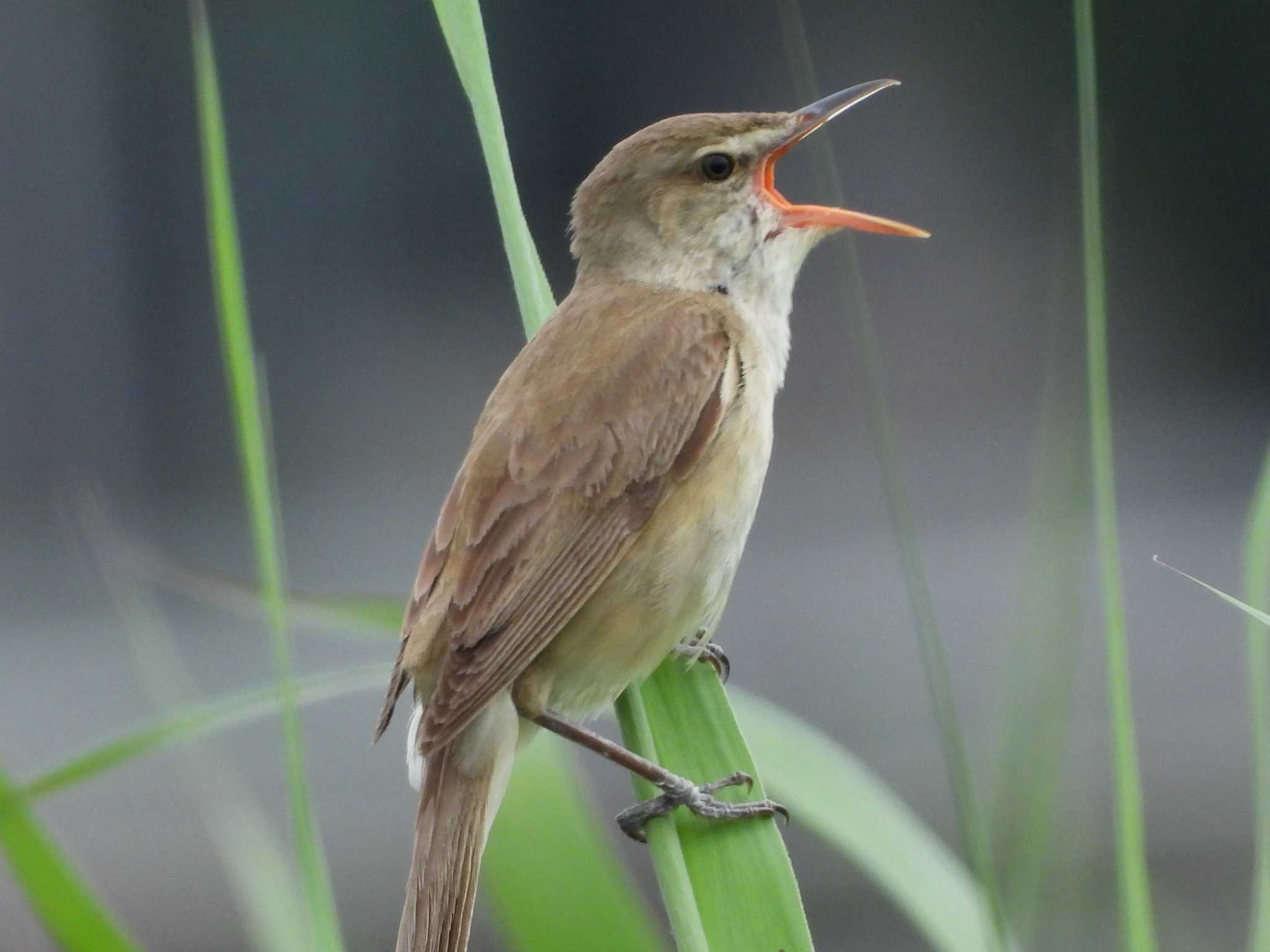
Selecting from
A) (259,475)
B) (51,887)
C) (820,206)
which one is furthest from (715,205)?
(51,887)

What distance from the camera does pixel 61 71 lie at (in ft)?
16.5

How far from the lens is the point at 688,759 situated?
1717 mm

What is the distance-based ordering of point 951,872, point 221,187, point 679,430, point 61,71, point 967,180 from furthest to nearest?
point 967,180
point 61,71
point 679,430
point 951,872
point 221,187

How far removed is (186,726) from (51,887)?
0.18 metres

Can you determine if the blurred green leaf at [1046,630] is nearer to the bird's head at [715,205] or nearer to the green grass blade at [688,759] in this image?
the green grass blade at [688,759]

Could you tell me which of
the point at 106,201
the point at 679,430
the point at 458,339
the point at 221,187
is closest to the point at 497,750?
the point at 679,430

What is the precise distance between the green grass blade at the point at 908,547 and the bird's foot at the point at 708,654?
0.53 meters

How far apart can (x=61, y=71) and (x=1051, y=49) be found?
3381mm

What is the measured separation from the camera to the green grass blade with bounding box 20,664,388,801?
130 cm

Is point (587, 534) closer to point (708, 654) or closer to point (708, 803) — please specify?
point (708, 654)

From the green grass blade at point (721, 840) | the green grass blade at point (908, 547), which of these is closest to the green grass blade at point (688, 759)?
the green grass blade at point (721, 840)

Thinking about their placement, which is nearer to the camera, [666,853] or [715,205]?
[666,853]

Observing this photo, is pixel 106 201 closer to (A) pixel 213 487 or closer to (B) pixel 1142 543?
(A) pixel 213 487

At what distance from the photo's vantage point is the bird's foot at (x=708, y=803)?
5.38 ft
